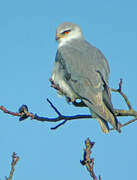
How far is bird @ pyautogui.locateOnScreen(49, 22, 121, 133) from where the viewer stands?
208 inches

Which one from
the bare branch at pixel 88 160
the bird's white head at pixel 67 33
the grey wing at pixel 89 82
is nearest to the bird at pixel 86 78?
the grey wing at pixel 89 82

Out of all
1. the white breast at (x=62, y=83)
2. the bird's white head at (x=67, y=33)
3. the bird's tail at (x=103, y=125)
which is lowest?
the bird's tail at (x=103, y=125)

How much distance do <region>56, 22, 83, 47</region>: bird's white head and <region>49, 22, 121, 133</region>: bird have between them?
65cm

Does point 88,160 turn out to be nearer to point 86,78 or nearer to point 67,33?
point 86,78

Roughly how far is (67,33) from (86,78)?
1782 millimetres

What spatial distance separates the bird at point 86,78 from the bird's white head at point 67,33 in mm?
651

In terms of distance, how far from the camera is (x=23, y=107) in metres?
4.66

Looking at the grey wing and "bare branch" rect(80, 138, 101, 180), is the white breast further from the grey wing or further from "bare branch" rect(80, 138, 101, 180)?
"bare branch" rect(80, 138, 101, 180)

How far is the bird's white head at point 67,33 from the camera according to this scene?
691cm

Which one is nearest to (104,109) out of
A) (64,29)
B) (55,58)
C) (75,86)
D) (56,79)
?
(75,86)

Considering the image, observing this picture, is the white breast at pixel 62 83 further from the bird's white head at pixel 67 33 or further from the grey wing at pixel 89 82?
the bird's white head at pixel 67 33

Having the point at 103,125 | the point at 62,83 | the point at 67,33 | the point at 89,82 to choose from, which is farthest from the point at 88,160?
the point at 67,33

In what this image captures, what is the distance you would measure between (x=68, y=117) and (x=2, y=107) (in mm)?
864

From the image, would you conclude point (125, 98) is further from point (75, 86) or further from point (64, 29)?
point (64, 29)
